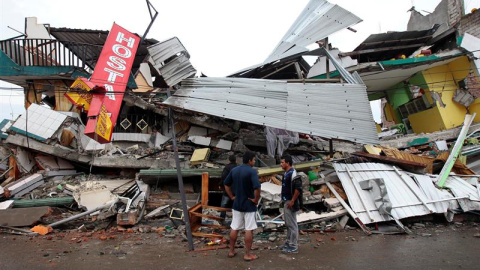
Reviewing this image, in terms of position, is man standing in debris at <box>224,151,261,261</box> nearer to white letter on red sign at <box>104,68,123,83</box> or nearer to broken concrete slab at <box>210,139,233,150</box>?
broken concrete slab at <box>210,139,233,150</box>

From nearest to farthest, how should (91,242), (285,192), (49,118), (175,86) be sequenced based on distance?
(285,192) < (91,242) < (175,86) < (49,118)

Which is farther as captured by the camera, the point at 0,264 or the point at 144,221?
the point at 144,221

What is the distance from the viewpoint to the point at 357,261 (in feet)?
14.8

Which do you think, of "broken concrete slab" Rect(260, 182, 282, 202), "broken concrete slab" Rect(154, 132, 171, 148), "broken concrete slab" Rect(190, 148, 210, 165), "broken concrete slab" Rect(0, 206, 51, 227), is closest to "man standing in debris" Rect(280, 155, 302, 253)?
"broken concrete slab" Rect(260, 182, 282, 202)

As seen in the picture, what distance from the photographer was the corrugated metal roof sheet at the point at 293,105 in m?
7.36

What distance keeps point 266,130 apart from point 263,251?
16.0ft

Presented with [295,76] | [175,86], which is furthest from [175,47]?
[295,76]

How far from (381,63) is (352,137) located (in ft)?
22.7

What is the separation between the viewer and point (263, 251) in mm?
5066

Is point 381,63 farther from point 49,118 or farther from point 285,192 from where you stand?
point 49,118

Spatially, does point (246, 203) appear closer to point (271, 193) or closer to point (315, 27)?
point (271, 193)

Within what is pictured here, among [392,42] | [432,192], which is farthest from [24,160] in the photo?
[392,42]

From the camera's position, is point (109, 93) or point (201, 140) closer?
point (109, 93)

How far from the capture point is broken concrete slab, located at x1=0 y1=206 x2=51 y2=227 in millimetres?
7105
